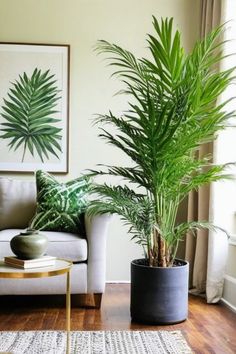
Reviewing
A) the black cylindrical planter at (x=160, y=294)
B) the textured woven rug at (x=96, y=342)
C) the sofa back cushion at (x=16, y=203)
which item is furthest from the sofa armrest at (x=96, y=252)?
the sofa back cushion at (x=16, y=203)

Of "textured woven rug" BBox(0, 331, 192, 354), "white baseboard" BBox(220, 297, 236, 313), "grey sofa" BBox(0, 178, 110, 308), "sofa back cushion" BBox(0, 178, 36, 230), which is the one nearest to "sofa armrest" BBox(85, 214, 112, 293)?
"grey sofa" BBox(0, 178, 110, 308)

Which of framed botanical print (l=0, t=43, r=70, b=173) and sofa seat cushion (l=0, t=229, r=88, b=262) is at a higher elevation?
framed botanical print (l=0, t=43, r=70, b=173)

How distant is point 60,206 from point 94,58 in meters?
1.44

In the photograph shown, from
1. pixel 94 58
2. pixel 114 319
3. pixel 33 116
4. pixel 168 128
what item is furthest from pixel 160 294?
pixel 94 58

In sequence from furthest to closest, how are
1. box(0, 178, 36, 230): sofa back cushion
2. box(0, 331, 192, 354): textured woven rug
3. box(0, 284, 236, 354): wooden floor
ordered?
box(0, 178, 36, 230): sofa back cushion, box(0, 284, 236, 354): wooden floor, box(0, 331, 192, 354): textured woven rug

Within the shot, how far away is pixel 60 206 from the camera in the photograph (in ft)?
10.8

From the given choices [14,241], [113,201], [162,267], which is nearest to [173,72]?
[113,201]

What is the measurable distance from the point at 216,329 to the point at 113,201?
3.15 feet

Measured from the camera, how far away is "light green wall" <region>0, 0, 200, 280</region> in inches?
157

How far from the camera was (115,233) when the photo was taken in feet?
13.1

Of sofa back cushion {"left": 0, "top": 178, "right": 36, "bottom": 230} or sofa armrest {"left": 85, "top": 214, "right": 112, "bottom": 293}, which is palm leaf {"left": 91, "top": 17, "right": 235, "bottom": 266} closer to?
sofa armrest {"left": 85, "top": 214, "right": 112, "bottom": 293}

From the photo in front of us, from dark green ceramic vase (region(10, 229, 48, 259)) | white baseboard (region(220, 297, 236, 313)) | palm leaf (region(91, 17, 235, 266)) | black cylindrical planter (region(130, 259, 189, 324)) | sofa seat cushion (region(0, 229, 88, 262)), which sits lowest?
white baseboard (region(220, 297, 236, 313))

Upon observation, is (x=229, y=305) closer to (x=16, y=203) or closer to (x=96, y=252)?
(x=96, y=252)

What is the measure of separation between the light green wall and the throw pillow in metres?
0.65
